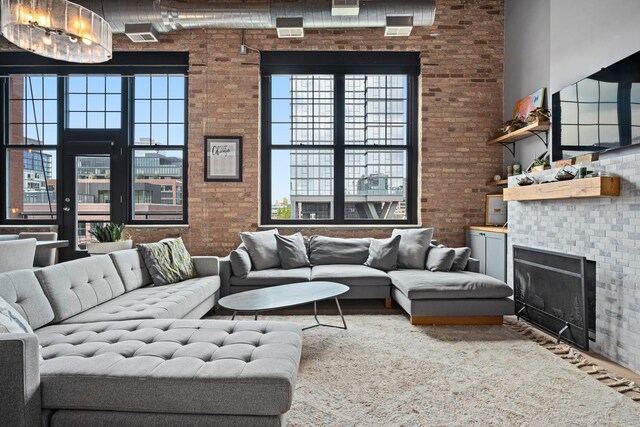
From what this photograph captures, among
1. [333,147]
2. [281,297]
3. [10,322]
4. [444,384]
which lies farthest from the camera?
[333,147]

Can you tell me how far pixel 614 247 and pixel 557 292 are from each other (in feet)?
2.22

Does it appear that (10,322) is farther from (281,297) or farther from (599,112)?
(599,112)

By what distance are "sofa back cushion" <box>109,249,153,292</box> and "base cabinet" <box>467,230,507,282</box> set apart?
3.79m

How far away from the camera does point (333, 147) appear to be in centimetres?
588

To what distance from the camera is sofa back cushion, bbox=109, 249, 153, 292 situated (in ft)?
11.2

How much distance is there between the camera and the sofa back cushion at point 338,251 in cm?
488

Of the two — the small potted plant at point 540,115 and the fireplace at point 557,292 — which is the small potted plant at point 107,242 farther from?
the small potted plant at point 540,115

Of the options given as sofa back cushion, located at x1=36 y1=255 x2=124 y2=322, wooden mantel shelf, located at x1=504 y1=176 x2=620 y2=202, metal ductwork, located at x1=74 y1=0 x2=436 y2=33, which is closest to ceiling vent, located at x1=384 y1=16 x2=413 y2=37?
metal ductwork, located at x1=74 y1=0 x2=436 y2=33

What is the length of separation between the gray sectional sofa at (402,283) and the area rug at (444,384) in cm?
22

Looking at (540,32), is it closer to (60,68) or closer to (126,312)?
(126,312)

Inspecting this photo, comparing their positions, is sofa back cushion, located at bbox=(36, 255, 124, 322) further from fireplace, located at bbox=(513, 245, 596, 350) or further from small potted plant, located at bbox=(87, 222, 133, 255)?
fireplace, located at bbox=(513, 245, 596, 350)

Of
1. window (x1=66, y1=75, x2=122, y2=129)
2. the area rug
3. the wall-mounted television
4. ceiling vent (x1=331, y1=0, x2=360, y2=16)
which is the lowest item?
the area rug

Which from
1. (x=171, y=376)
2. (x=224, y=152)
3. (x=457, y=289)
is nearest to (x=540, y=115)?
(x=457, y=289)

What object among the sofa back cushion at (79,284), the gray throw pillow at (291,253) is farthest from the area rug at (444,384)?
the sofa back cushion at (79,284)
